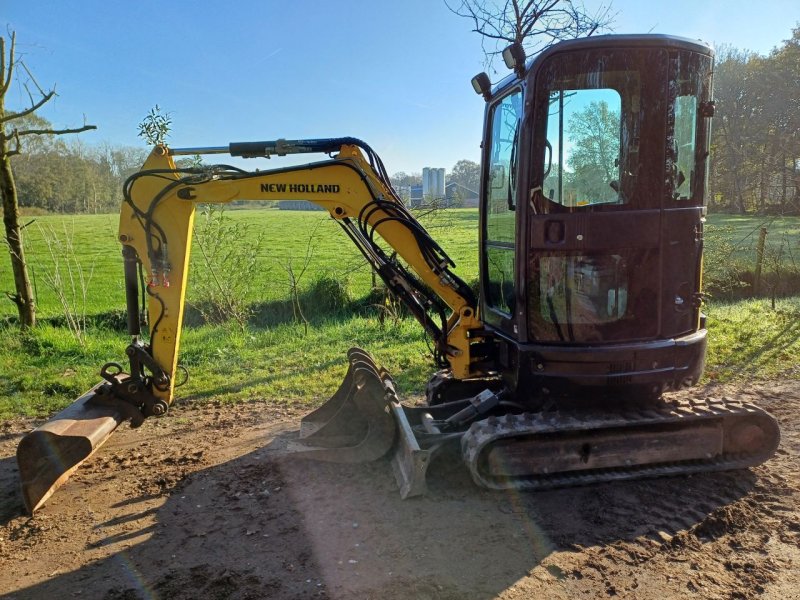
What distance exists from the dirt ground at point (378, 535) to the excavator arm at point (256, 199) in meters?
0.43

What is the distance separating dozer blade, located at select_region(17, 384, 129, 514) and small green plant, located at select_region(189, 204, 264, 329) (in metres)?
5.83

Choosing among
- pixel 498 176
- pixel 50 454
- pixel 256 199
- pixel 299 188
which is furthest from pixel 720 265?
pixel 50 454

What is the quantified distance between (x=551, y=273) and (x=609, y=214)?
54 cm

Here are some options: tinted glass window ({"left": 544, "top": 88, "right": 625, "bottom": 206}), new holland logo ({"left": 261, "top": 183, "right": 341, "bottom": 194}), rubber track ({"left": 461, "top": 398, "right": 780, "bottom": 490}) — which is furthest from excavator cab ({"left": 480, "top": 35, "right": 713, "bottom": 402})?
new holland logo ({"left": 261, "top": 183, "right": 341, "bottom": 194})

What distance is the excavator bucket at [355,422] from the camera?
4820mm

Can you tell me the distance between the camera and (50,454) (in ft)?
13.7

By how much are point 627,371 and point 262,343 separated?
6.53 meters

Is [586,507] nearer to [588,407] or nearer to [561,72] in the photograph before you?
[588,407]

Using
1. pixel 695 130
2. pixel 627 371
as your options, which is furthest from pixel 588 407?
pixel 695 130

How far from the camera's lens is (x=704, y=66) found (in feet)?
13.9

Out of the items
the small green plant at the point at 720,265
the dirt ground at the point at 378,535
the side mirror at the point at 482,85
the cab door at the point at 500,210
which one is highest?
the side mirror at the point at 482,85

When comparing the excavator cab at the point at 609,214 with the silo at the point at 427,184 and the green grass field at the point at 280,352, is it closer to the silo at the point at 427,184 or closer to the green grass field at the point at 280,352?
the green grass field at the point at 280,352

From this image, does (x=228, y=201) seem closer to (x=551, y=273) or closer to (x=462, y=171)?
(x=551, y=273)

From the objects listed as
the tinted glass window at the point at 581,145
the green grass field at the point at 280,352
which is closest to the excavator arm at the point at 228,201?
the tinted glass window at the point at 581,145
